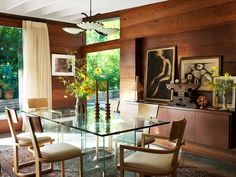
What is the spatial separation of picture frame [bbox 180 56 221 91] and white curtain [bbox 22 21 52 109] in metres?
3.39

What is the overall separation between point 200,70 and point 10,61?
430 cm

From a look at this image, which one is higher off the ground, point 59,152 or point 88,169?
point 59,152

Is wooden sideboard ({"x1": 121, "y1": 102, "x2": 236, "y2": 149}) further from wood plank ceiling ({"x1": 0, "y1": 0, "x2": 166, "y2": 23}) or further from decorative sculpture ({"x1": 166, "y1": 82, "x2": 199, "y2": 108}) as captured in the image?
wood plank ceiling ({"x1": 0, "y1": 0, "x2": 166, "y2": 23})

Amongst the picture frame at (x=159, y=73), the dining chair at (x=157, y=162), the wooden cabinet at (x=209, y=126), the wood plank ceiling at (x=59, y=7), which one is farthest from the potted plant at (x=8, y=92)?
the dining chair at (x=157, y=162)

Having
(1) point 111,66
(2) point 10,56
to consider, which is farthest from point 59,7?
(1) point 111,66

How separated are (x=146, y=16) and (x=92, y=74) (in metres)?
2.10

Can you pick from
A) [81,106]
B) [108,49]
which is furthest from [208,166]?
[108,49]

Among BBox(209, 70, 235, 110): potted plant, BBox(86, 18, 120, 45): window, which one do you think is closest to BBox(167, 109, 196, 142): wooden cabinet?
BBox(209, 70, 235, 110): potted plant

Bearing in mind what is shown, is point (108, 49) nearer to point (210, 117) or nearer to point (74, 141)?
point (74, 141)

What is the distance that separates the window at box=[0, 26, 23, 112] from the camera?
19.3 ft

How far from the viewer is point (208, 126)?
383 centimetres

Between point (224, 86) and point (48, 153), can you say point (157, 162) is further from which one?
point (224, 86)

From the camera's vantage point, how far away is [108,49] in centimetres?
621

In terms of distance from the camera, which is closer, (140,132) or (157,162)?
(157,162)
